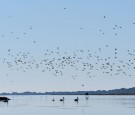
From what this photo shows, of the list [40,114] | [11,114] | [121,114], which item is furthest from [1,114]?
[121,114]

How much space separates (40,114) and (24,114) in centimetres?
389

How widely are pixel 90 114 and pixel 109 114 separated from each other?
472 cm

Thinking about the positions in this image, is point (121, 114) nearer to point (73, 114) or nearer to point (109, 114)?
point (109, 114)

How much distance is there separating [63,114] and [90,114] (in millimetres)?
6343

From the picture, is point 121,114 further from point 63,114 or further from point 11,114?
point 11,114

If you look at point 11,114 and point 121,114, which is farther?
point 11,114

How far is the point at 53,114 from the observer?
299ft

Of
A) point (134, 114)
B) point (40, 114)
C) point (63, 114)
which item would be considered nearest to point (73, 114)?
point (63, 114)

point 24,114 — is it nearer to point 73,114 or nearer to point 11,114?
point 11,114

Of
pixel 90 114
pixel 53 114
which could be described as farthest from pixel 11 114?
pixel 90 114

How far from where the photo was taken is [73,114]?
90.1m

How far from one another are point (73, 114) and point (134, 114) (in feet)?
46.3

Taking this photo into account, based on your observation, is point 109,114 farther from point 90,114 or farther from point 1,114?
point 1,114

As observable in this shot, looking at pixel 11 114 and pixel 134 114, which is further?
pixel 11 114
